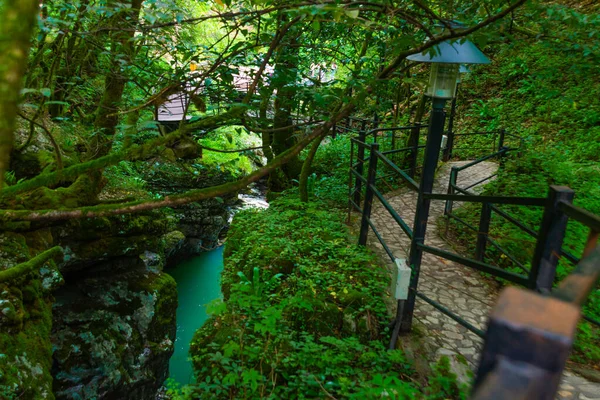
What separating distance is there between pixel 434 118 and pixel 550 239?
1.62 meters

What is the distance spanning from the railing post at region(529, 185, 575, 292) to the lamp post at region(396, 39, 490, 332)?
1343 mm

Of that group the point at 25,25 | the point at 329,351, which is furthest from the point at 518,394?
the point at 329,351

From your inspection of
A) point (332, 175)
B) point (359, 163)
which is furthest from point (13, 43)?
point (332, 175)

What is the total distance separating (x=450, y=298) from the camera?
13.0 feet

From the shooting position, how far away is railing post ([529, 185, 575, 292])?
159cm

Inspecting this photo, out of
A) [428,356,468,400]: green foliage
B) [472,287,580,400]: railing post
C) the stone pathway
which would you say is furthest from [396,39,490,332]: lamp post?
[472,287,580,400]: railing post

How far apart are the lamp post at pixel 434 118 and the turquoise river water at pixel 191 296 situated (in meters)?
5.48

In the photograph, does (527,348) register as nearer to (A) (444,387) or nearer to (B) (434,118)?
(A) (444,387)

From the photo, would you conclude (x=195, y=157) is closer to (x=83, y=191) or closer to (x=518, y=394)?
(x=83, y=191)

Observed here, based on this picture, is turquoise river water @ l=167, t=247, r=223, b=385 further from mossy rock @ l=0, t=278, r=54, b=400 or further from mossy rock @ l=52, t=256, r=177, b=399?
mossy rock @ l=0, t=278, r=54, b=400

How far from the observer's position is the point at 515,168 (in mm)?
6742

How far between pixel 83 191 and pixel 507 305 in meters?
6.08

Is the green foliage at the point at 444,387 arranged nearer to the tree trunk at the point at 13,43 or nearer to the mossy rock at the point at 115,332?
the tree trunk at the point at 13,43

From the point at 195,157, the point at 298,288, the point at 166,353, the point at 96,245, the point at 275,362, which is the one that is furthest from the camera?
the point at 195,157
